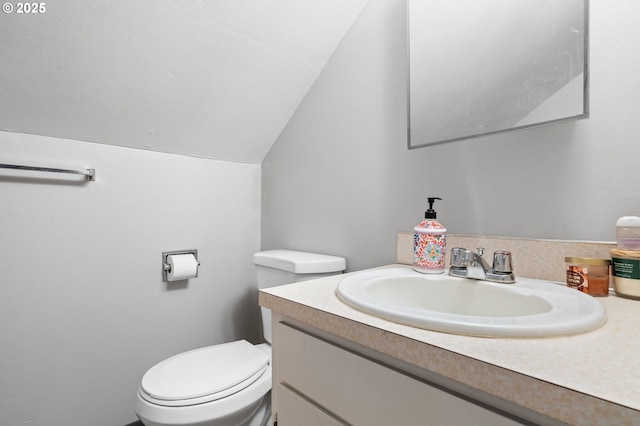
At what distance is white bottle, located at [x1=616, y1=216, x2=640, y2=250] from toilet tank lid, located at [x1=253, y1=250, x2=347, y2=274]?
2.73 feet

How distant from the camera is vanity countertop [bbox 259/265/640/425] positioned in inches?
12.3

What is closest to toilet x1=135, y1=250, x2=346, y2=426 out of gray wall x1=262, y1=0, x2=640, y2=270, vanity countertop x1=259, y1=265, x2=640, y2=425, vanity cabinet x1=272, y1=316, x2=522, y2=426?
gray wall x1=262, y1=0, x2=640, y2=270

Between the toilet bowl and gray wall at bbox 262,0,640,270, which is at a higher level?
gray wall at bbox 262,0,640,270

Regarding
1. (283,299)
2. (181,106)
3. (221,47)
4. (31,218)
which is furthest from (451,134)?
(31,218)

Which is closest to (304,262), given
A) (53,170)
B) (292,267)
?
(292,267)

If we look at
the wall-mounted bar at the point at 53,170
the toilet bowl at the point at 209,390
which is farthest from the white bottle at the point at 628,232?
the wall-mounted bar at the point at 53,170

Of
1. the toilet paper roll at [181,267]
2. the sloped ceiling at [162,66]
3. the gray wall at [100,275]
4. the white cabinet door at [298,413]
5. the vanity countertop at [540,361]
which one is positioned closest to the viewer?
the vanity countertop at [540,361]

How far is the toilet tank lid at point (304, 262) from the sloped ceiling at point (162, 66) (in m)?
0.68

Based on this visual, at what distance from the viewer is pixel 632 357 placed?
0.39 m

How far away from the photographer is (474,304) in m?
0.76

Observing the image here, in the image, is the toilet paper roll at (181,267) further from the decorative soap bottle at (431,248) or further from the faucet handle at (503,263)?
the faucet handle at (503,263)

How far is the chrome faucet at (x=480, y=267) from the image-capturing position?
2.41 feet

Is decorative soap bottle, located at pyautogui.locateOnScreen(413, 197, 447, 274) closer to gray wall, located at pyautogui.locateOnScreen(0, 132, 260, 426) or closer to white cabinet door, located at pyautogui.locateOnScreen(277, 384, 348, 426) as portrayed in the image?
white cabinet door, located at pyautogui.locateOnScreen(277, 384, 348, 426)

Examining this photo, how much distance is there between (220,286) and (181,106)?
0.91 m
